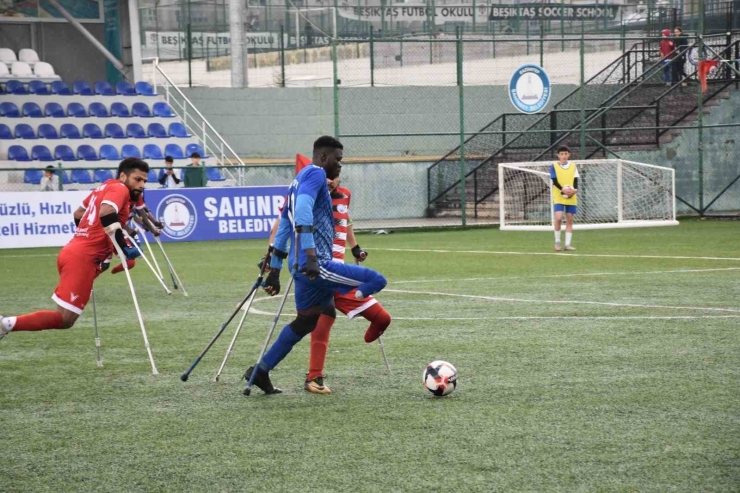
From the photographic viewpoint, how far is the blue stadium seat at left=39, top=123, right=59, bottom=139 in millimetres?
29359

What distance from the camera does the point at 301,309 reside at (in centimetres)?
758

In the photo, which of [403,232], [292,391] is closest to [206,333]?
[292,391]

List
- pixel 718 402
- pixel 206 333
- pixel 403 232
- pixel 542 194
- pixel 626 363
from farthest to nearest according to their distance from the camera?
pixel 542 194 < pixel 403 232 < pixel 206 333 < pixel 626 363 < pixel 718 402

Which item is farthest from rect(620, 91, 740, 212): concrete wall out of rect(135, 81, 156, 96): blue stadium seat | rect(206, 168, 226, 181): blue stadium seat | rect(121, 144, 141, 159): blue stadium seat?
rect(135, 81, 156, 96): blue stadium seat

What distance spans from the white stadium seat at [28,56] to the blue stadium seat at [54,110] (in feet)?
10.5

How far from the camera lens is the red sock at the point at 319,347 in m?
7.78

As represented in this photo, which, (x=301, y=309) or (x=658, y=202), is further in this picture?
(x=658, y=202)

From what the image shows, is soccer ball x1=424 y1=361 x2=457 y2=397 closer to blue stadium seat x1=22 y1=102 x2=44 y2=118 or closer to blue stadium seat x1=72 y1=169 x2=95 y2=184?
blue stadium seat x1=72 y1=169 x2=95 y2=184

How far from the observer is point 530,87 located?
26781mm

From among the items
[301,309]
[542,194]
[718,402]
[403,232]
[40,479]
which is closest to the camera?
[40,479]

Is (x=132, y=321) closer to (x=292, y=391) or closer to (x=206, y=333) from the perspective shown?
(x=206, y=333)

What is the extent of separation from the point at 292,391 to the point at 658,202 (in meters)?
21.1

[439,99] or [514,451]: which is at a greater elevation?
[439,99]

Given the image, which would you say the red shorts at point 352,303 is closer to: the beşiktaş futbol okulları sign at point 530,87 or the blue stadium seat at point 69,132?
the beşiktaş futbol okulları sign at point 530,87
